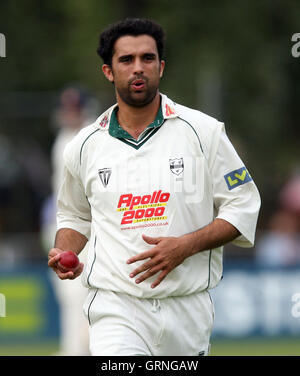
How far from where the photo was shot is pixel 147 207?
21.3 ft

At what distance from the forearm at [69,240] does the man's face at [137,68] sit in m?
0.97

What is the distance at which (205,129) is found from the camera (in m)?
6.57

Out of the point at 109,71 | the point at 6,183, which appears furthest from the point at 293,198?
the point at 109,71

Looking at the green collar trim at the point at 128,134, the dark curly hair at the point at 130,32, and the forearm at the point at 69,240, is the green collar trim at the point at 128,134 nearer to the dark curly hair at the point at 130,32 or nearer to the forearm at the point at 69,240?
the dark curly hair at the point at 130,32

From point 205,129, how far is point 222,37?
1780 cm

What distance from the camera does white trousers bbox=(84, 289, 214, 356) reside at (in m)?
6.45

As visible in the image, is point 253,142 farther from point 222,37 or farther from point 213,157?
point 213,157

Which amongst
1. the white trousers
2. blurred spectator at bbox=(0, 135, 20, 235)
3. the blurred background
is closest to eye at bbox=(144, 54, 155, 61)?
the white trousers

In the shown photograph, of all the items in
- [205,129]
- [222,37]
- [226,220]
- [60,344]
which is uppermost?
[222,37]

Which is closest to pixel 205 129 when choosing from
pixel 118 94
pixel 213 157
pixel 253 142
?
pixel 213 157

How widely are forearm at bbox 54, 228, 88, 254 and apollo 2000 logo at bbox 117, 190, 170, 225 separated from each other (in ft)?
2.07

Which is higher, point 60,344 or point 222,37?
point 222,37

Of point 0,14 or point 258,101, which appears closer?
point 258,101

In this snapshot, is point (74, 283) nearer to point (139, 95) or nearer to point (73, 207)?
point (73, 207)
